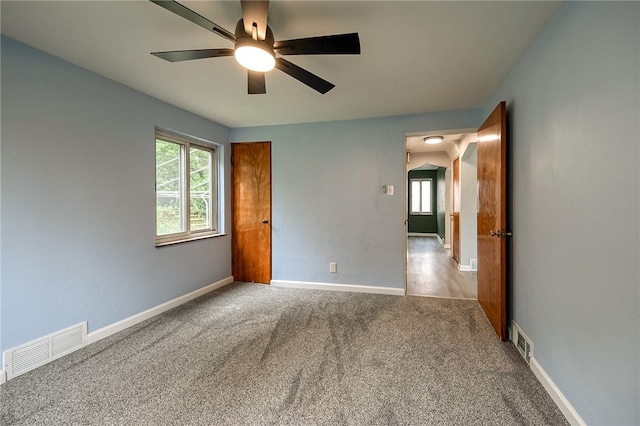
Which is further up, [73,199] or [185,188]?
[185,188]

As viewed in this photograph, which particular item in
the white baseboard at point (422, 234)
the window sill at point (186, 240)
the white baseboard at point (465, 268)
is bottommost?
the white baseboard at point (465, 268)

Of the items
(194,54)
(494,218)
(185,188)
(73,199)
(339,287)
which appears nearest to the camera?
(194,54)

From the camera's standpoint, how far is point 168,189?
3.26 m

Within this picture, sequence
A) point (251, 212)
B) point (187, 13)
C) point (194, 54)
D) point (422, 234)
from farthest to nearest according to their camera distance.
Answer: point (422, 234) < point (251, 212) < point (194, 54) < point (187, 13)

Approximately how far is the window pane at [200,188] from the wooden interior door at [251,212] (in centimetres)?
36

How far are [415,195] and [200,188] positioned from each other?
812cm

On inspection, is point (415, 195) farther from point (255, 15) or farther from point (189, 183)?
point (255, 15)

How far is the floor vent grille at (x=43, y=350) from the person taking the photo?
187cm

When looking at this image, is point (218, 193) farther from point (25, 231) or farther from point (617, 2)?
point (617, 2)

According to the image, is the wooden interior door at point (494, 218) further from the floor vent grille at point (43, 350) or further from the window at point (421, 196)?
the window at point (421, 196)

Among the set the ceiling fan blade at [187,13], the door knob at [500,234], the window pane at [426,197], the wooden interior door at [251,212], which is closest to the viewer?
the ceiling fan blade at [187,13]

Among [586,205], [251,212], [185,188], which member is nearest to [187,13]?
[586,205]

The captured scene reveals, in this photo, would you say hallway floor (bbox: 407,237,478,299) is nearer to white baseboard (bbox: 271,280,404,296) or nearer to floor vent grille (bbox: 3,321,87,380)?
white baseboard (bbox: 271,280,404,296)

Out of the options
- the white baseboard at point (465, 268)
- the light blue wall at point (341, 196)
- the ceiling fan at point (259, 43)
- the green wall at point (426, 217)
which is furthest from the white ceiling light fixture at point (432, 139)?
the green wall at point (426, 217)
